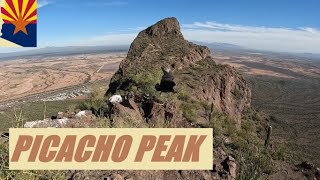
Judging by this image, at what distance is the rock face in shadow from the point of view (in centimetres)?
1978

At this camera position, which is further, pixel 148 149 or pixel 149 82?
pixel 149 82

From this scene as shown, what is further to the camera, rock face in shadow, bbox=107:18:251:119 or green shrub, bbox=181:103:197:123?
rock face in shadow, bbox=107:18:251:119

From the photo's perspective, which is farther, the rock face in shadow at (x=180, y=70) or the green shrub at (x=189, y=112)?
the rock face in shadow at (x=180, y=70)

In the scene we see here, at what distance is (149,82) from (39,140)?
11.7 metres

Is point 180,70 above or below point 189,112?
above

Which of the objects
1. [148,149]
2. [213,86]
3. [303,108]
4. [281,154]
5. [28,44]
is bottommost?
[303,108]

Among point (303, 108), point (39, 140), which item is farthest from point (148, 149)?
point (303, 108)

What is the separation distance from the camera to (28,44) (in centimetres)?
644

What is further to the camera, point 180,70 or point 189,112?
point 180,70

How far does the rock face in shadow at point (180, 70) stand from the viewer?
19.8 m

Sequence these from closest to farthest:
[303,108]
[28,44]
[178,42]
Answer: [28,44]
[178,42]
[303,108]

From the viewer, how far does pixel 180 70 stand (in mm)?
23578

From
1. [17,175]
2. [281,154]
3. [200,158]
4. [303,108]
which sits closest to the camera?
[17,175]

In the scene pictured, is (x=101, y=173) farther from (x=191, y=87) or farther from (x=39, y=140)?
(x=191, y=87)
